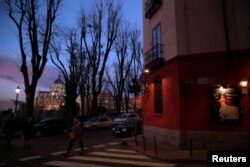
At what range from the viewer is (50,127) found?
2667 cm

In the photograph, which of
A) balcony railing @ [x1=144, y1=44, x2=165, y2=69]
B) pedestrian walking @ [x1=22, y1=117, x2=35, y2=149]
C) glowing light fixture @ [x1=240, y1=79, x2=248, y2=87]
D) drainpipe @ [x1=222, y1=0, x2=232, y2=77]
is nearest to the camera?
glowing light fixture @ [x1=240, y1=79, x2=248, y2=87]

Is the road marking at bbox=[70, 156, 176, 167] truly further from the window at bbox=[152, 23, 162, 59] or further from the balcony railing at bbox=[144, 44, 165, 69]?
the window at bbox=[152, 23, 162, 59]

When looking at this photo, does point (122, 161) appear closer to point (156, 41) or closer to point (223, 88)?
point (223, 88)

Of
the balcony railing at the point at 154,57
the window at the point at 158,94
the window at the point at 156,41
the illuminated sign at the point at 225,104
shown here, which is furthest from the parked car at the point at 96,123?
the illuminated sign at the point at 225,104

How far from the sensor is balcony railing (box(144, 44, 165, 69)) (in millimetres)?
17969

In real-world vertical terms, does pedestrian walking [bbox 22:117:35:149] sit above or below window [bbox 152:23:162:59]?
below

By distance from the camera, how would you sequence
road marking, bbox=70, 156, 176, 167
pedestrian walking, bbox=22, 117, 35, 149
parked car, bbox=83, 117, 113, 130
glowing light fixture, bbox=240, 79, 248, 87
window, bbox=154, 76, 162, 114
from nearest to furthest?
road marking, bbox=70, 156, 176, 167 < glowing light fixture, bbox=240, 79, 248, 87 < pedestrian walking, bbox=22, 117, 35, 149 < window, bbox=154, 76, 162, 114 < parked car, bbox=83, 117, 113, 130

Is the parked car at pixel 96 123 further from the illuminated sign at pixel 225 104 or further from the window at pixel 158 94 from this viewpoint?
the illuminated sign at pixel 225 104

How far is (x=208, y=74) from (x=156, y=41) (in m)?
5.83

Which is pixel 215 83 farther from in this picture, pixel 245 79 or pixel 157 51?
pixel 157 51

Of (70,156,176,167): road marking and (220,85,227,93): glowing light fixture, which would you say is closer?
(70,156,176,167): road marking

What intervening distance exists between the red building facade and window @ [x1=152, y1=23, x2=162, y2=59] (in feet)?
6.63

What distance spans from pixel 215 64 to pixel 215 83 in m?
1.00

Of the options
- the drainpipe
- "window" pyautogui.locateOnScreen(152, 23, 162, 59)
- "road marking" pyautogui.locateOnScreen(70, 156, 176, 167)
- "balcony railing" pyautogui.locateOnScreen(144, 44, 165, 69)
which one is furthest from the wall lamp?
"road marking" pyautogui.locateOnScreen(70, 156, 176, 167)
